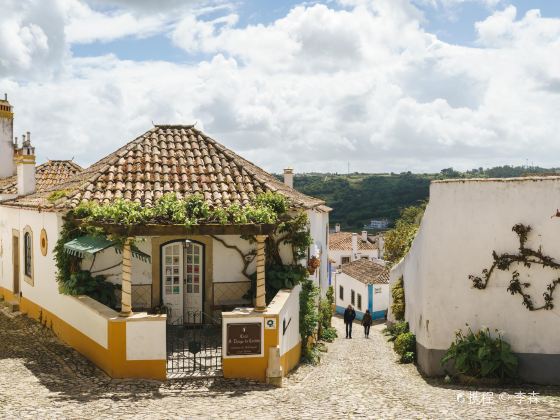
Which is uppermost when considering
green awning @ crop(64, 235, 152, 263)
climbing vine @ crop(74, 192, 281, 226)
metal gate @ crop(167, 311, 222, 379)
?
climbing vine @ crop(74, 192, 281, 226)

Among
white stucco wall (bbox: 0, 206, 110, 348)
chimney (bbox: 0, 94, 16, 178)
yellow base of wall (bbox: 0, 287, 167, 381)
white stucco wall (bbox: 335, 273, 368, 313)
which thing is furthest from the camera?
white stucco wall (bbox: 335, 273, 368, 313)

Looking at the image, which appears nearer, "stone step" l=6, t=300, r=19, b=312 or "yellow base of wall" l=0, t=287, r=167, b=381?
"yellow base of wall" l=0, t=287, r=167, b=381

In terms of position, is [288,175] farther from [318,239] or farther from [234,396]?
[234,396]

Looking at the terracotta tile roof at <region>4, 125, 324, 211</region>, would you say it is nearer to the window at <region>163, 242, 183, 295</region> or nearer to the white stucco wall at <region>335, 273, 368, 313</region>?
the window at <region>163, 242, 183, 295</region>

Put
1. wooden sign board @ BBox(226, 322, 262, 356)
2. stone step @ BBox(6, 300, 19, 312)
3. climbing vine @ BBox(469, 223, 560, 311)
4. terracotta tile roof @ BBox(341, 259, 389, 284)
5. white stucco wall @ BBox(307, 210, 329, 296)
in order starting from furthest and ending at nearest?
terracotta tile roof @ BBox(341, 259, 389, 284) → white stucco wall @ BBox(307, 210, 329, 296) → stone step @ BBox(6, 300, 19, 312) → climbing vine @ BBox(469, 223, 560, 311) → wooden sign board @ BBox(226, 322, 262, 356)

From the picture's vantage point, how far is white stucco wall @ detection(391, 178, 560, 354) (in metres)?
13.6

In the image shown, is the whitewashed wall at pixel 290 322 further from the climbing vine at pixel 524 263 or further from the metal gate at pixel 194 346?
the climbing vine at pixel 524 263

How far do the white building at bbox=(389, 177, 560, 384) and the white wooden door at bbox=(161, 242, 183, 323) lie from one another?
5.98m

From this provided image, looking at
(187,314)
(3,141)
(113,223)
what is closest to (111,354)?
(113,223)

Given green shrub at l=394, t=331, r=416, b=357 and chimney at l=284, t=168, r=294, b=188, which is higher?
chimney at l=284, t=168, r=294, b=188

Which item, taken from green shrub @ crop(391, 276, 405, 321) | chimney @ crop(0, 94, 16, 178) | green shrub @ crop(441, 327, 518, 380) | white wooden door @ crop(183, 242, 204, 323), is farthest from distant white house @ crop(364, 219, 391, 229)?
green shrub @ crop(441, 327, 518, 380)

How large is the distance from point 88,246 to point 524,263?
9.54 m

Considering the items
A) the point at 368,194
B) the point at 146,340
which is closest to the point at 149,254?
the point at 146,340

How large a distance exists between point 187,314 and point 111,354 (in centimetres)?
378
